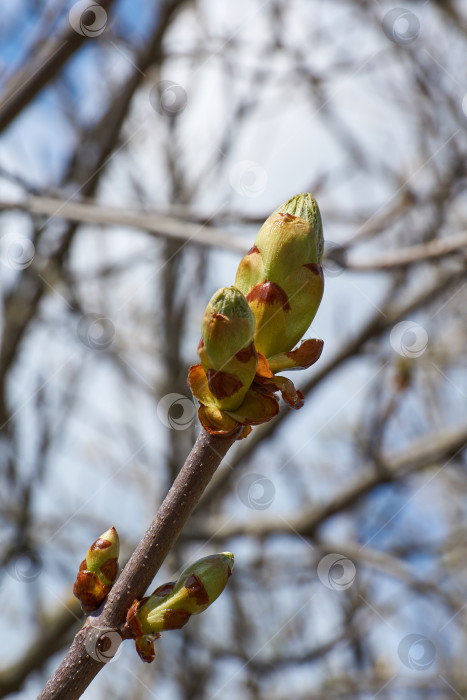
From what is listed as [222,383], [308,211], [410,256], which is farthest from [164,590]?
[410,256]

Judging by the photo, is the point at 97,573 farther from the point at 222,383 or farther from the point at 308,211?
the point at 308,211

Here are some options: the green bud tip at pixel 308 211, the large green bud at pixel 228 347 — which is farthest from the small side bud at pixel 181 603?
the green bud tip at pixel 308 211

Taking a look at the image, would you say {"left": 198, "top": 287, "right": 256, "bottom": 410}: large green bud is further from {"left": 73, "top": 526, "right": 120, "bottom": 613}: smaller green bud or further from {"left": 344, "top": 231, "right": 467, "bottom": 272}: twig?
{"left": 344, "top": 231, "right": 467, "bottom": 272}: twig

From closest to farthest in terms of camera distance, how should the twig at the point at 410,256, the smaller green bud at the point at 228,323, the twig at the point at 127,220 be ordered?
the smaller green bud at the point at 228,323
the twig at the point at 410,256
the twig at the point at 127,220

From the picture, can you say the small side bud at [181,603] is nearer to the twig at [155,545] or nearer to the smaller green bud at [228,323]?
the twig at [155,545]

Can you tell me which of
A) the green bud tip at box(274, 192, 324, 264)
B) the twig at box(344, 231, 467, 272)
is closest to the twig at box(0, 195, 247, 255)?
the twig at box(344, 231, 467, 272)

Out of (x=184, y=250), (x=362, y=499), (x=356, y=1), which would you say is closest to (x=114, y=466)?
(x=184, y=250)

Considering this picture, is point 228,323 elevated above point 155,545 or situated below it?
above

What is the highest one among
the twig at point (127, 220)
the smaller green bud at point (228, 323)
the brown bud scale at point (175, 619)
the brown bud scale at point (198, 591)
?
the smaller green bud at point (228, 323)
